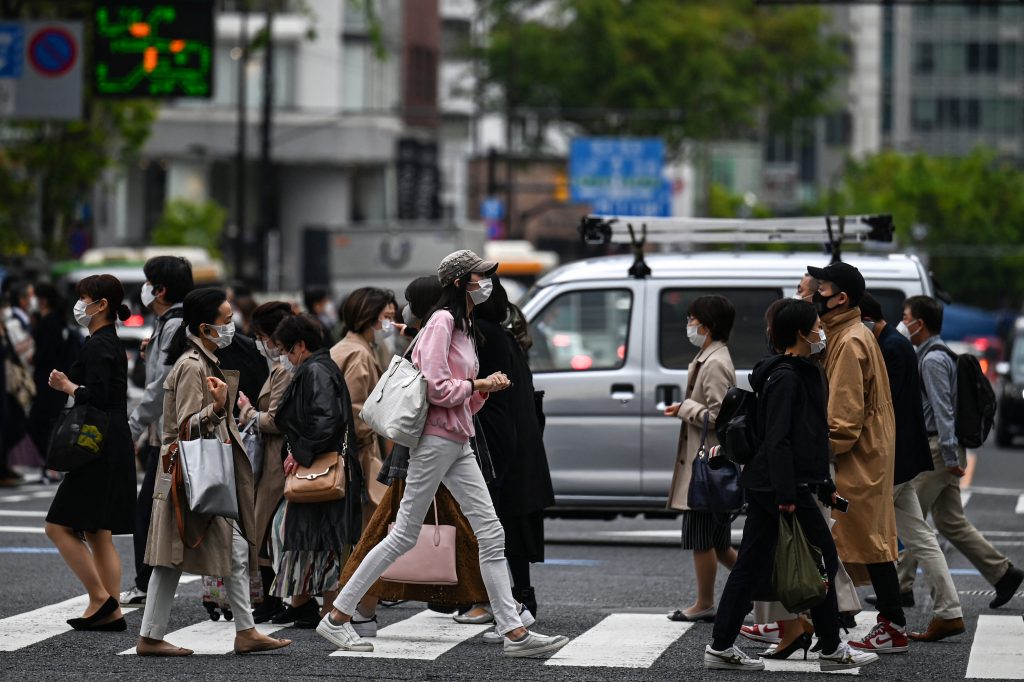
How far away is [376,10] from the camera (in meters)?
65.0

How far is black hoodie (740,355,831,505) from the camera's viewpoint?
8.72 metres

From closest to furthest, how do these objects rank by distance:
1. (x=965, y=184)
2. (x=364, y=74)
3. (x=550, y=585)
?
(x=550, y=585) → (x=364, y=74) → (x=965, y=184)

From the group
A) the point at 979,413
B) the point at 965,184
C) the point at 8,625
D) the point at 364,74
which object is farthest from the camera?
the point at 965,184

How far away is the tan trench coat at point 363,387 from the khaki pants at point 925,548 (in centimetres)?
265

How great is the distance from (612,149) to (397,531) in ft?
144

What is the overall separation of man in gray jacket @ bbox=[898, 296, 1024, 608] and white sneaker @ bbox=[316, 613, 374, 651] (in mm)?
3218

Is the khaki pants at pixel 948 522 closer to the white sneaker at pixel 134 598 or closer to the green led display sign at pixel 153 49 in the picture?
the white sneaker at pixel 134 598

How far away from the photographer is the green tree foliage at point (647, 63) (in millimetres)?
66062

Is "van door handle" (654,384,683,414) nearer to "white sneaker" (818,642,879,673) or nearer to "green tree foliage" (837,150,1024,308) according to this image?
"white sneaker" (818,642,879,673)

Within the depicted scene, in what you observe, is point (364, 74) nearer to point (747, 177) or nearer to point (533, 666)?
point (747, 177)

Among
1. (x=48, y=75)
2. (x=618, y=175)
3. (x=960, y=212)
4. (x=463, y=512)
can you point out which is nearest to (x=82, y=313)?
(x=463, y=512)

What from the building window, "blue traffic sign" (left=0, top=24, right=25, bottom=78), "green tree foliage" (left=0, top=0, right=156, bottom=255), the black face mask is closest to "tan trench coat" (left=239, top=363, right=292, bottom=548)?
the black face mask

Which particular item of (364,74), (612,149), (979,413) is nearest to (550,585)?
(979,413)

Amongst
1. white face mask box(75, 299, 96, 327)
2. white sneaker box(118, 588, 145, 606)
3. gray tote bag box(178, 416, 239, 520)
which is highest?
white face mask box(75, 299, 96, 327)
